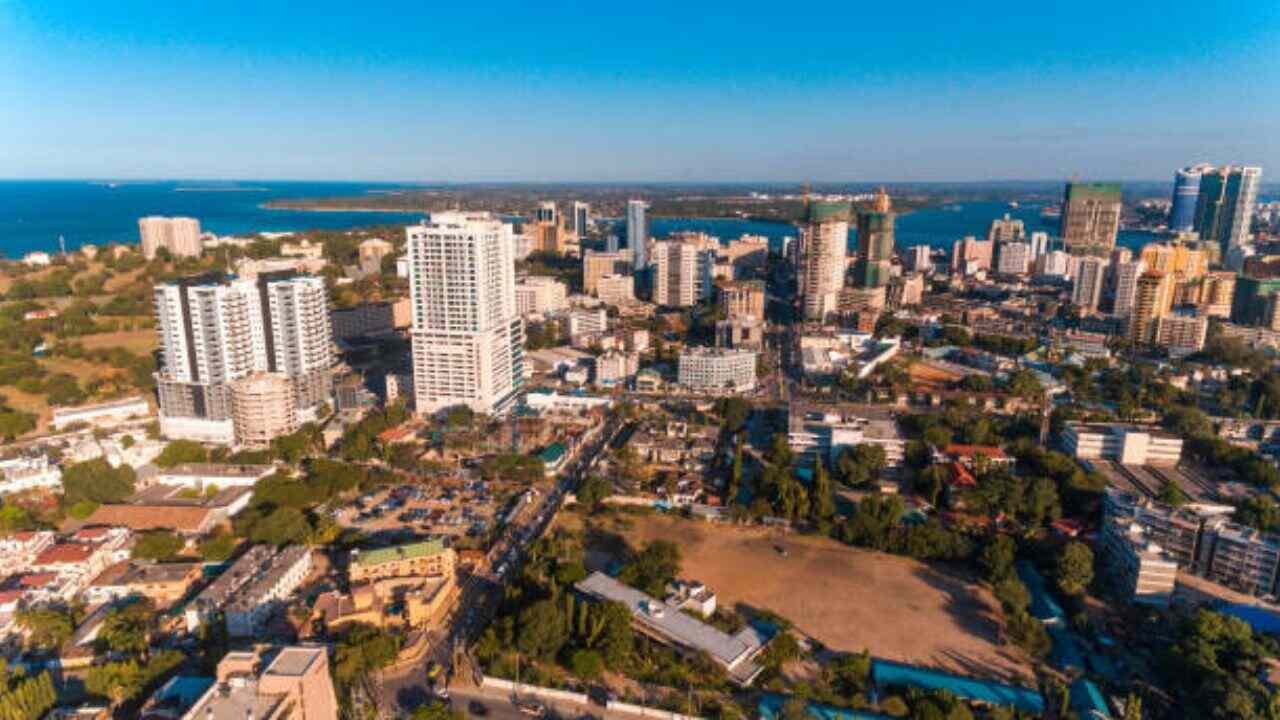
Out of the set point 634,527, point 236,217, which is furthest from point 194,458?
point 236,217

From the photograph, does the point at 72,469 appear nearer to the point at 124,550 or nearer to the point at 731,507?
the point at 124,550

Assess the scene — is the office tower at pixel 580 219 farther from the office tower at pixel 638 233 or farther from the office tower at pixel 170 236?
the office tower at pixel 170 236

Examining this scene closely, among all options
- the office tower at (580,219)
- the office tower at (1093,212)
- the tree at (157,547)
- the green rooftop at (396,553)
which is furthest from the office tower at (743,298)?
the office tower at (1093,212)

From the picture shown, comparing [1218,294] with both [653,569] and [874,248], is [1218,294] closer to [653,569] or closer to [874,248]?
[874,248]

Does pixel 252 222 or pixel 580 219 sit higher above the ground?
pixel 580 219

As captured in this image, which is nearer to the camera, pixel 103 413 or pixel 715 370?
pixel 103 413

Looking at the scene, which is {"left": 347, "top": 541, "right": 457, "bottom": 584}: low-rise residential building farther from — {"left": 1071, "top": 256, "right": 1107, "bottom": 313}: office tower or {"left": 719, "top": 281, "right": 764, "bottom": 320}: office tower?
{"left": 1071, "top": 256, "right": 1107, "bottom": 313}: office tower

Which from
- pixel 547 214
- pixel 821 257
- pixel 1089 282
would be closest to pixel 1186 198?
pixel 1089 282
